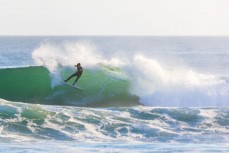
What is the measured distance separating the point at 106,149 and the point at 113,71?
14.0 m

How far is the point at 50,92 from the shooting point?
85.8 feet

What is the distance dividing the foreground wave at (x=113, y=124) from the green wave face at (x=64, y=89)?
3.83m

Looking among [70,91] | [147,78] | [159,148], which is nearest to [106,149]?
[159,148]

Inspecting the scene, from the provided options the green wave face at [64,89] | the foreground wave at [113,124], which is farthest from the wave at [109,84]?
the foreground wave at [113,124]

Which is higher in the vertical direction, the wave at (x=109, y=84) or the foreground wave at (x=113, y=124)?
the wave at (x=109, y=84)

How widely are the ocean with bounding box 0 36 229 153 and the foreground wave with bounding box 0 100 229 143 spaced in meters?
0.02

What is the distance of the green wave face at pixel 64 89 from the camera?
25766mm

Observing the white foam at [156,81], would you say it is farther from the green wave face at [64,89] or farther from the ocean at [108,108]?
the green wave face at [64,89]

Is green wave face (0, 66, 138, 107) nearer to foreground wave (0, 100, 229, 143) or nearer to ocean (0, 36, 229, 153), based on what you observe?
ocean (0, 36, 229, 153)

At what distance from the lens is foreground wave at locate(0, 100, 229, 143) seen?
17.9 m

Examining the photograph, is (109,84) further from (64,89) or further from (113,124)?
(113,124)

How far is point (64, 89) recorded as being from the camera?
26.1m

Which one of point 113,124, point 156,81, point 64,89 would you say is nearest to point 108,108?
point 113,124

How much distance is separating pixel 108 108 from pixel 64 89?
3.78 metres
